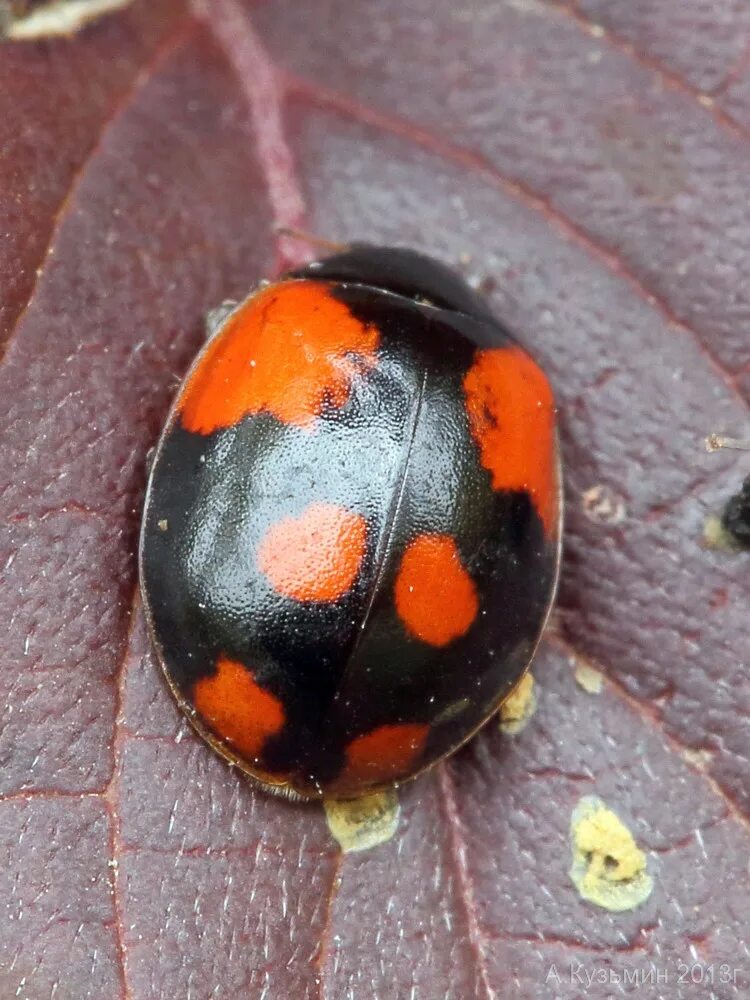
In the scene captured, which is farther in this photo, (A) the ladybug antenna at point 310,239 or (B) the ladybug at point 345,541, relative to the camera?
(A) the ladybug antenna at point 310,239

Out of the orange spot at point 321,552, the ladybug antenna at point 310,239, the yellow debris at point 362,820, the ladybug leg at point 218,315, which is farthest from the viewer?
the ladybug antenna at point 310,239

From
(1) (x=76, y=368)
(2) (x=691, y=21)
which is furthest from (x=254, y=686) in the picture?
(2) (x=691, y=21)

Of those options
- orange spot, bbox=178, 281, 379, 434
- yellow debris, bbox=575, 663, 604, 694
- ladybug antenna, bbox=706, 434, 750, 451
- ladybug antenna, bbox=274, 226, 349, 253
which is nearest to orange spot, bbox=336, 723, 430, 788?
yellow debris, bbox=575, 663, 604, 694

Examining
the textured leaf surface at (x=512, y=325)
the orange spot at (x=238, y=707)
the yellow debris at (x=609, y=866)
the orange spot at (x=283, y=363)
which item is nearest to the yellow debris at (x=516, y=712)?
the textured leaf surface at (x=512, y=325)

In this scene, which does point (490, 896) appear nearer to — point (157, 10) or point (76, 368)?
point (76, 368)

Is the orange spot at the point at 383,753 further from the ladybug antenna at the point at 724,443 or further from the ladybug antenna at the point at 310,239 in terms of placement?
the ladybug antenna at the point at 310,239
